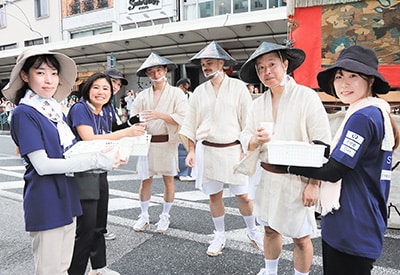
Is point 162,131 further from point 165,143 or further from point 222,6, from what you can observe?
point 222,6

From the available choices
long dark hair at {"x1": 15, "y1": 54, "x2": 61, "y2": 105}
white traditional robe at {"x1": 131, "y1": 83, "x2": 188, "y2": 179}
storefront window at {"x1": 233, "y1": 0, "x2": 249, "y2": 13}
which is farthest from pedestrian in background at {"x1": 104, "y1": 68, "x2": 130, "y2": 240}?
storefront window at {"x1": 233, "y1": 0, "x2": 249, "y2": 13}

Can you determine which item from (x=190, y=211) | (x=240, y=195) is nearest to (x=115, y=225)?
(x=190, y=211)

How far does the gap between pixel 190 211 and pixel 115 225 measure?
1.04 meters

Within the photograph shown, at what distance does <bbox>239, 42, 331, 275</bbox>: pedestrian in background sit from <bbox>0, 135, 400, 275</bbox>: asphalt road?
2.31ft

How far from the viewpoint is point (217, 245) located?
3205 mm

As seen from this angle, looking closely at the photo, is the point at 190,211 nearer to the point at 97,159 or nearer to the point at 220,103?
the point at 220,103

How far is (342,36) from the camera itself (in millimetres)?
3934

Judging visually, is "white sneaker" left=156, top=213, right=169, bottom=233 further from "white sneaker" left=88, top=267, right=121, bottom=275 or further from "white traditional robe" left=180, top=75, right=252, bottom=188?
"white sneaker" left=88, top=267, right=121, bottom=275

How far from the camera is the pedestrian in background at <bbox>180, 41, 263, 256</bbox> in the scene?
3164mm

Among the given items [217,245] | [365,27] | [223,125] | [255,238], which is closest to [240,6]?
[365,27]

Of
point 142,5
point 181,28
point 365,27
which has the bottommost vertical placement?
point 365,27

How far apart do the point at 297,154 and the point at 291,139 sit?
579 millimetres

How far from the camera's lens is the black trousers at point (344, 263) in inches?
60.7

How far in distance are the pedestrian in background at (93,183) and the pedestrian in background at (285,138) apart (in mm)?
1060
